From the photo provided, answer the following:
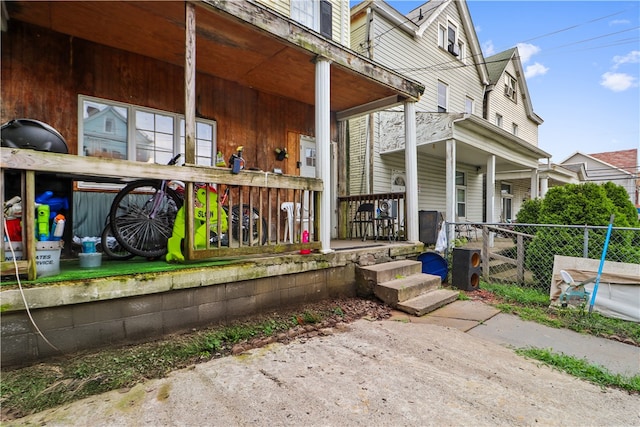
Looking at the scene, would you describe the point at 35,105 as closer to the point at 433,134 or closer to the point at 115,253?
the point at 115,253

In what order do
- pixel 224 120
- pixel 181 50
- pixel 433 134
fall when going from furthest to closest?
pixel 433 134
pixel 224 120
pixel 181 50

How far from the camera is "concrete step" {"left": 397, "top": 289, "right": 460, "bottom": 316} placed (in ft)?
11.9

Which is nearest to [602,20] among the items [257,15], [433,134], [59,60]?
[433,134]

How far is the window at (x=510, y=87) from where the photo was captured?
527 inches

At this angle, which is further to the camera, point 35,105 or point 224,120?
point 224,120

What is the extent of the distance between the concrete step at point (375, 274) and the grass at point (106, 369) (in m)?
1.63

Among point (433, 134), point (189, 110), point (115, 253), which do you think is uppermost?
point (433, 134)

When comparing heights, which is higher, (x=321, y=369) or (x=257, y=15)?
(x=257, y=15)

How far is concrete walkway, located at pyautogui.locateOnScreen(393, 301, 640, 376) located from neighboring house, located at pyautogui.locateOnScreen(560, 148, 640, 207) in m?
22.5

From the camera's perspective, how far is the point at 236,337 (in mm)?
2789

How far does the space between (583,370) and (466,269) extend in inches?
93.4

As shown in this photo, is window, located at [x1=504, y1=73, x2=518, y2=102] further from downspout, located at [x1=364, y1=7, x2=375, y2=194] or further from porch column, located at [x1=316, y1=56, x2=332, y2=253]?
porch column, located at [x1=316, y1=56, x2=332, y2=253]

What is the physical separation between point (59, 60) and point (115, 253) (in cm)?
255

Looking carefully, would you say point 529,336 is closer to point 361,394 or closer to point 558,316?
point 558,316
